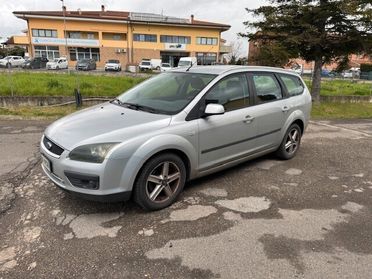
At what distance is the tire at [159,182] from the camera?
329 cm

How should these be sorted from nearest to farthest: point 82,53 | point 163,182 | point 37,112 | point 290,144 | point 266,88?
point 163,182
point 266,88
point 290,144
point 37,112
point 82,53

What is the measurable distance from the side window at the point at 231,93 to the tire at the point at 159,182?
36.8 inches

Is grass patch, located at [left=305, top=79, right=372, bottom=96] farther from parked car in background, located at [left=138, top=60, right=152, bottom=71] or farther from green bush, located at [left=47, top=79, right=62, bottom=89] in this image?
parked car in background, located at [left=138, top=60, right=152, bottom=71]

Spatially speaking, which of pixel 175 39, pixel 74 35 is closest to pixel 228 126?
pixel 74 35

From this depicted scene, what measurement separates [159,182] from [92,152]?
2.70 ft

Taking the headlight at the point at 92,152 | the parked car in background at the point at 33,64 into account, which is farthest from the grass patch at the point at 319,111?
the parked car in background at the point at 33,64

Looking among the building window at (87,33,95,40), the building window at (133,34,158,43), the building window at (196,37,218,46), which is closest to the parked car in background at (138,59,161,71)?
the building window at (133,34,158,43)

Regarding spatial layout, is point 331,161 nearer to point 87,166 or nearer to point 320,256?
point 320,256

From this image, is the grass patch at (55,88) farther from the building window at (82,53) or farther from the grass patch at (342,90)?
the building window at (82,53)

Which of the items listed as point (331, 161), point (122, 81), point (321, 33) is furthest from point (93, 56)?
point (331, 161)

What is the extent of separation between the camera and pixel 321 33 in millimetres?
11172

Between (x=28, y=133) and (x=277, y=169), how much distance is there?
547cm

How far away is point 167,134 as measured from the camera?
3.39 m

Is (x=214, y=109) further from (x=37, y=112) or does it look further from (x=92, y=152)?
(x=37, y=112)
